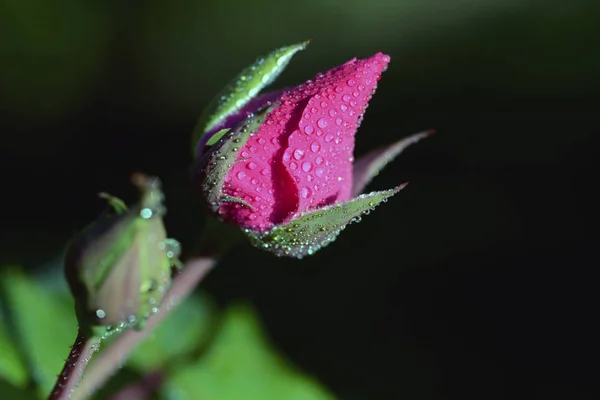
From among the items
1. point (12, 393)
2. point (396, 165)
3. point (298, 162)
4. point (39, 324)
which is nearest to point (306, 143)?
point (298, 162)

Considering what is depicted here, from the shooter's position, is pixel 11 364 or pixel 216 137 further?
pixel 11 364

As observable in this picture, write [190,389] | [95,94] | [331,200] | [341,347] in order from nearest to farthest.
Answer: [331,200], [190,389], [341,347], [95,94]

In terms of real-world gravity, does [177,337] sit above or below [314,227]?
above

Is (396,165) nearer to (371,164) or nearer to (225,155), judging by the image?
(371,164)

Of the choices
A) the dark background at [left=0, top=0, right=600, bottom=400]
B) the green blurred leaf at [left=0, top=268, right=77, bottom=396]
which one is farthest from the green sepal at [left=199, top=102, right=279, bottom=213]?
the dark background at [left=0, top=0, right=600, bottom=400]

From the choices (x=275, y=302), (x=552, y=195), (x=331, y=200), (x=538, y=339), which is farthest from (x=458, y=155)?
(x=331, y=200)

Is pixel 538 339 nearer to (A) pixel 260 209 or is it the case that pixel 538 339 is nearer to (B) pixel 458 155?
(B) pixel 458 155

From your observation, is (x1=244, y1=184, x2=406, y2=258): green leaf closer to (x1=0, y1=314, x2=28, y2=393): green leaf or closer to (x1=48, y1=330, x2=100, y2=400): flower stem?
(x1=48, y1=330, x2=100, y2=400): flower stem

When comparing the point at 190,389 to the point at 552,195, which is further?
the point at 552,195
